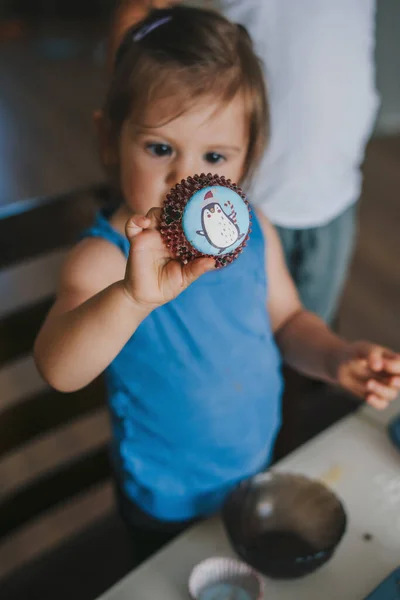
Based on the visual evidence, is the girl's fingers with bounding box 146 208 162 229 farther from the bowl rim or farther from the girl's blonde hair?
the bowl rim

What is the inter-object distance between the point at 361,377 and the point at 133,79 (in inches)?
16.1

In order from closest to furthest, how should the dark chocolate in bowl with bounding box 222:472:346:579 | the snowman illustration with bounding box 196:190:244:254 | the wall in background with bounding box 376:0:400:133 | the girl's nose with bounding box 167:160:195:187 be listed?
1. the snowman illustration with bounding box 196:190:244:254
2. the girl's nose with bounding box 167:160:195:187
3. the dark chocolate in bowl with bounding box 222:472:346:579
4. the wall in background with bounding box 376:0:400:133

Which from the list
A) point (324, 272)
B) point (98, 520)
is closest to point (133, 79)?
point (324, 272)

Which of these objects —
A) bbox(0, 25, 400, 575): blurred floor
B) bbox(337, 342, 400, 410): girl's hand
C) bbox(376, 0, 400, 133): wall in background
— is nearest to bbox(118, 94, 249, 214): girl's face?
bbox(337, 342, 400, 410): girl's hand

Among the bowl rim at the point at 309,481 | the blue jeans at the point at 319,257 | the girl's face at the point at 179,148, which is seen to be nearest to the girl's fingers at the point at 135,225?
the girl's face at the point at 179,148

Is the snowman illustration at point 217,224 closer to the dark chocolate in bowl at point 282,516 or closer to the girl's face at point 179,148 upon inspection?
the girl's face at point 179,148

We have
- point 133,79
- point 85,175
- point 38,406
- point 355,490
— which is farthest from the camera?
point 85,175

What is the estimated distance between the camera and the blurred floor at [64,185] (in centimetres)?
146

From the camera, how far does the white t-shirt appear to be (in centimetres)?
89

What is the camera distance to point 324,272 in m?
1.15

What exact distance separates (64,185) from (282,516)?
2.14 m

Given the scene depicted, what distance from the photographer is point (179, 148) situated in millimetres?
528

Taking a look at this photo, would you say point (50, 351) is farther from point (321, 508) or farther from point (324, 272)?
point (324, 272)

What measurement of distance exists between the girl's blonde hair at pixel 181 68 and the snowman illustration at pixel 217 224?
17cm
